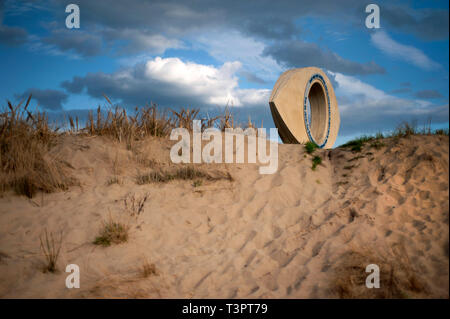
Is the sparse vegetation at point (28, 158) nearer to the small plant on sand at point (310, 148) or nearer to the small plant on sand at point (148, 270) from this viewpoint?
the small plant on sand at point (148, 270)

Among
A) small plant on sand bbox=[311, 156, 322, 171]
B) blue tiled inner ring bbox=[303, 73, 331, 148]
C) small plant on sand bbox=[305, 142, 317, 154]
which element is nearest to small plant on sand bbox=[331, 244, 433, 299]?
small plant on sand bbox=[311, 156, 322, 171]

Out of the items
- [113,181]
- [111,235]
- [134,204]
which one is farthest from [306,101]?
[111,235]

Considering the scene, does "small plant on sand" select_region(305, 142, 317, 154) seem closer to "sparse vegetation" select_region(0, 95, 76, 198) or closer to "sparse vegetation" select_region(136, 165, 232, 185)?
"sparse vegetation" select_region(136, 165, 232, 185)

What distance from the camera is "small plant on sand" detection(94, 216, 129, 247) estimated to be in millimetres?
4848

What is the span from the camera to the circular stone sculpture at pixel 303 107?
28.4 ft

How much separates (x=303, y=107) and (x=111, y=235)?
21.6 feet

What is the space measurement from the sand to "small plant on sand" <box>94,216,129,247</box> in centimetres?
9

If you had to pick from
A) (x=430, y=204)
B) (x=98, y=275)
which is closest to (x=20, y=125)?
(x=98, y=275)

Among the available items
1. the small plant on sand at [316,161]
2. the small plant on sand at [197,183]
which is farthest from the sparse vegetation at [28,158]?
the small plant on sand at [316,161]

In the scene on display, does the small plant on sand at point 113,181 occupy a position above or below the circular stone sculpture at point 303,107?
below

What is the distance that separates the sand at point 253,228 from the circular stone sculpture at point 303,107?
71.3 inches

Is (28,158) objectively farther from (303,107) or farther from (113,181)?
(303,107)

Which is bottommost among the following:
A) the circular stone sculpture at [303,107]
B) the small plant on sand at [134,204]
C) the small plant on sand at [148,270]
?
the small plant on sand at [148,270]

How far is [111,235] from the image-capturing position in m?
4.87
